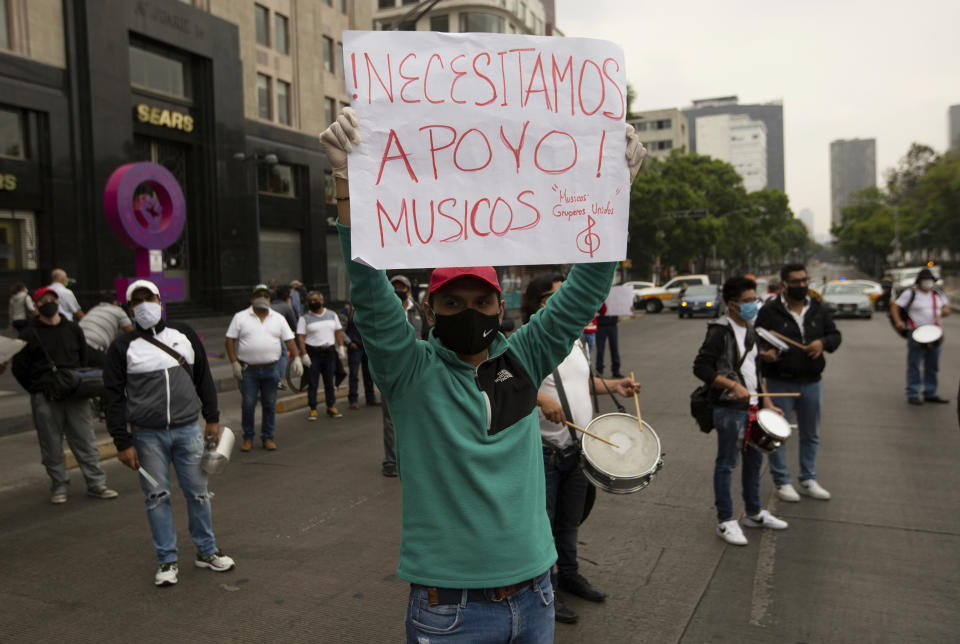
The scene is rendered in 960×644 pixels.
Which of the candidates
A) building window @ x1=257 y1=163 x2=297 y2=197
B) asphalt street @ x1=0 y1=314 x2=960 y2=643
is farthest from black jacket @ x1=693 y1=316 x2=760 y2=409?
building window @ x1=257 y1=163 x2=297 y2=197

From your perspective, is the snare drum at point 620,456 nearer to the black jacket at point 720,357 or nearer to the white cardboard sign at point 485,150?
the black jacket at point 720,357

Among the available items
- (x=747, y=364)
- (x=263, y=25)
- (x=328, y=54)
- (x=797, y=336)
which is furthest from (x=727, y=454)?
(x=328, y=54)

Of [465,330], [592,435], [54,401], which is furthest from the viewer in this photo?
[54,401]

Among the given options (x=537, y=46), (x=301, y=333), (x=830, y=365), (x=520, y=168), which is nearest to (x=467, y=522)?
(x=520, y=168)

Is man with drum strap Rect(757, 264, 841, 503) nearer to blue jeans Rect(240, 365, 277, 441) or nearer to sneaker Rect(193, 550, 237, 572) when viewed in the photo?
sneaker Rect(193, 550, 237, 572)

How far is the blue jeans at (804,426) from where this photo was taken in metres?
6.00

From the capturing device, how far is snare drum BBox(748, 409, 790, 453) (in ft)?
16.3

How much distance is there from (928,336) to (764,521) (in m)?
6.32

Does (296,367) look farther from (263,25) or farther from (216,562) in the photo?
(263,25)

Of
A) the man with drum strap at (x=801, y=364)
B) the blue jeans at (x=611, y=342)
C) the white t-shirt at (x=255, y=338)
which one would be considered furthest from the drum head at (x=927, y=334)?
the white t-shirt at (x=255, y=338)

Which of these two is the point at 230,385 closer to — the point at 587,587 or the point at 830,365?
the point at 587,587

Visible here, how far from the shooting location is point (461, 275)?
2160 millimetres

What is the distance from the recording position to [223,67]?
26.9m

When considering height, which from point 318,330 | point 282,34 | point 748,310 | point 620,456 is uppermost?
point 282,34
